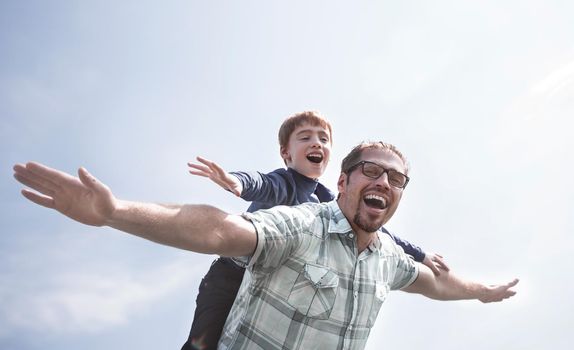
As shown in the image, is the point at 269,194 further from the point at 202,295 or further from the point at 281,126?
the point at 281,126

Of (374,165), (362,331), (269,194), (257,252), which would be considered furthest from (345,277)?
(269,194)

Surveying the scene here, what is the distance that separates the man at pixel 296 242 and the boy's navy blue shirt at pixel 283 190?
0.88 meters

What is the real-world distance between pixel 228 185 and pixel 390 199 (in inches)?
62.9

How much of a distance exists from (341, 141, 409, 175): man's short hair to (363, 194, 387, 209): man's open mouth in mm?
424

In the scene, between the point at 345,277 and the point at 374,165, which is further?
the point at 374,165

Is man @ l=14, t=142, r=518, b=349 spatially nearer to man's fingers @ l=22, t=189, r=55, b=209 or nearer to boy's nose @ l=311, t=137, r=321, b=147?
man's fingers @ l=22, t=189, r=55, b=209

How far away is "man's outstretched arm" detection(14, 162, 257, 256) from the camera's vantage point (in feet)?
7.55

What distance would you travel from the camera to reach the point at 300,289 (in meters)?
3.33

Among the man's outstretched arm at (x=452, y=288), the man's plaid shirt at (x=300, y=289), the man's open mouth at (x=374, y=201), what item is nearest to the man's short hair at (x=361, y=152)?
the man's open mouth at (x=374, y=201)

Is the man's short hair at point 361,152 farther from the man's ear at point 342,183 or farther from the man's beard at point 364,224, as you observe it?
the man's beard at point 364,224

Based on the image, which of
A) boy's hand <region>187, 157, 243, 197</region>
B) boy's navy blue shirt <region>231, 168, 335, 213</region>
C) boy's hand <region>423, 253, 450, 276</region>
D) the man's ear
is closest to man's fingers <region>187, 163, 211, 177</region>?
boy's hand <region>187, 157, 243, 197</region>

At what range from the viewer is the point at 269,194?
4809mm

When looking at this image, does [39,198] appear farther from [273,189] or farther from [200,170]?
[273,189]

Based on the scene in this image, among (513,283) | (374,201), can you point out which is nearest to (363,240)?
(374,201)
